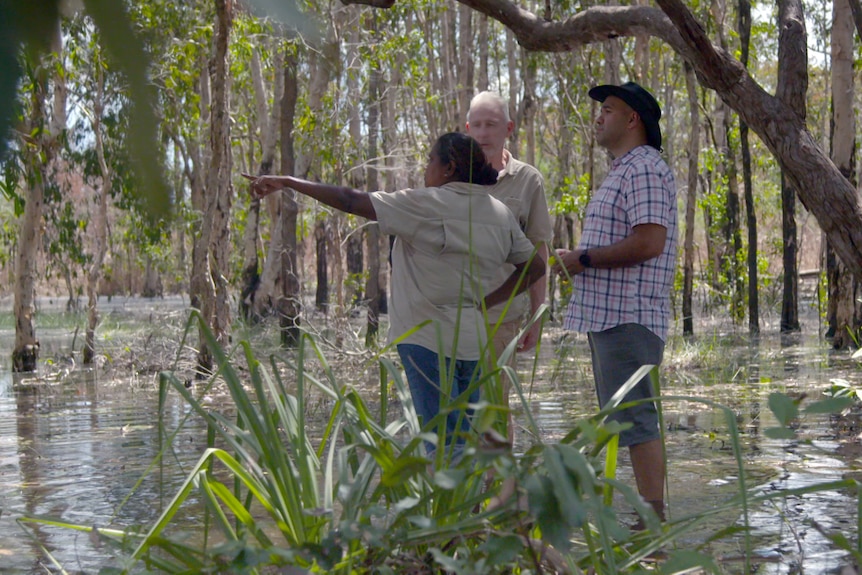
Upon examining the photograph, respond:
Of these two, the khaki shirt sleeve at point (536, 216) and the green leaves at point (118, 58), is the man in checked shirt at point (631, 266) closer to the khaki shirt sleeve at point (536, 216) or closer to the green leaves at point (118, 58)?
the khaki shirt sleeve at point (536, 216)

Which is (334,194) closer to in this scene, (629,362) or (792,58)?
(629,362)

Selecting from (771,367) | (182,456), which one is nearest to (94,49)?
(182,456)

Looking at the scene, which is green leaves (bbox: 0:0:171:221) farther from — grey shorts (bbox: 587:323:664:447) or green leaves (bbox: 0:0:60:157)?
grey shorts (bbox: 587:323:664:447)

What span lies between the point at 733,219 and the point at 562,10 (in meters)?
5.68

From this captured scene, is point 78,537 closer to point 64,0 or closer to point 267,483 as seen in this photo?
point 267,483

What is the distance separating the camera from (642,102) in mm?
3986

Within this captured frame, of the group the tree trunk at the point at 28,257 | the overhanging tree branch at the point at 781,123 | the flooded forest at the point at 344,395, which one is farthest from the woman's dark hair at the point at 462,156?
the tree trunk at the point at 28,257

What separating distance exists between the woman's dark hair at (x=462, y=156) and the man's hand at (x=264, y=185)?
634 mm

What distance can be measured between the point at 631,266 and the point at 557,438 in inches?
115

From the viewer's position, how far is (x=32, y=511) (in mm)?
4977

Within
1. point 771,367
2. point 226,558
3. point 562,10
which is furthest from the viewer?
point 562,10

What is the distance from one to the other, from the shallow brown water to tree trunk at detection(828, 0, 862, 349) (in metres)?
0.53

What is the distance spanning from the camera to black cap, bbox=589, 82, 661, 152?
3.97 metres

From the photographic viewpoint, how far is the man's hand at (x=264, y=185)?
3.62 m
